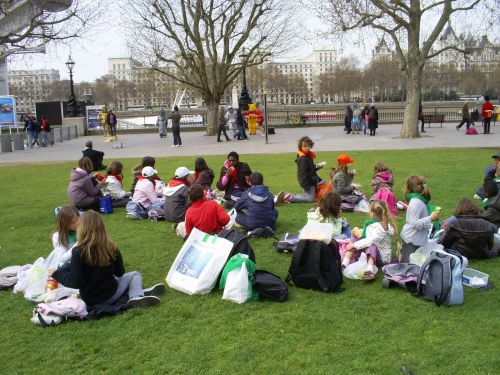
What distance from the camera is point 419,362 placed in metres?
4.31

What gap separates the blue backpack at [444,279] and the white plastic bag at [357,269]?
0.85 metres

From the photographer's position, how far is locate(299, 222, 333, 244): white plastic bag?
19.4 feet

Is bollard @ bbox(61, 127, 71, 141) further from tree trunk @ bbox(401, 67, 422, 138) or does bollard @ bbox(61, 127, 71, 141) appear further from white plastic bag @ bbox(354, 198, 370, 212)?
white plastic bag @ bbox(354, 198, 370, 212)

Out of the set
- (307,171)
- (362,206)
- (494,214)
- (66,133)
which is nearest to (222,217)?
(362,206)

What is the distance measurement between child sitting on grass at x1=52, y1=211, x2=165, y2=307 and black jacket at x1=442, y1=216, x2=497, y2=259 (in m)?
3.61

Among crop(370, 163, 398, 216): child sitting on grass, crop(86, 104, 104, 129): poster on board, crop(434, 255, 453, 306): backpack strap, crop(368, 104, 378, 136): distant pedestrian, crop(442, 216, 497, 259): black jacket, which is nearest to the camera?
crop(434, 255, 453, 306): backpack strap

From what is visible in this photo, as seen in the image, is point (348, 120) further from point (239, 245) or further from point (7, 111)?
point (239, 245)

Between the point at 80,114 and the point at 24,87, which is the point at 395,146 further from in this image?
the point at 24,87

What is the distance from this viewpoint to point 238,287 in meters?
5.68

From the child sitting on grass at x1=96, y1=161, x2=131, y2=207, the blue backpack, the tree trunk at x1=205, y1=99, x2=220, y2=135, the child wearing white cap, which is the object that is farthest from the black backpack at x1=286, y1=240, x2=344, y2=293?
the tree trunk at x1=205, y1=99, x2=220, y2=135

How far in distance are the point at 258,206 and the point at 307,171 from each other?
2.79m

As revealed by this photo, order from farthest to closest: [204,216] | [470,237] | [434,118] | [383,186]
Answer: [434,118] < [383,186] < [204,216] < [470,237]

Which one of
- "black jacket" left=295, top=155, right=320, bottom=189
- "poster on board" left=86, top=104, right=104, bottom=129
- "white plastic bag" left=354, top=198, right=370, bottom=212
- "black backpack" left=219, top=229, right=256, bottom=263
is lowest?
"white plastic bag" left=354, top=198, right=370, bottom=212

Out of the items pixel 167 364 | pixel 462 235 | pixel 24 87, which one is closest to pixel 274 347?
pixel 167 364
